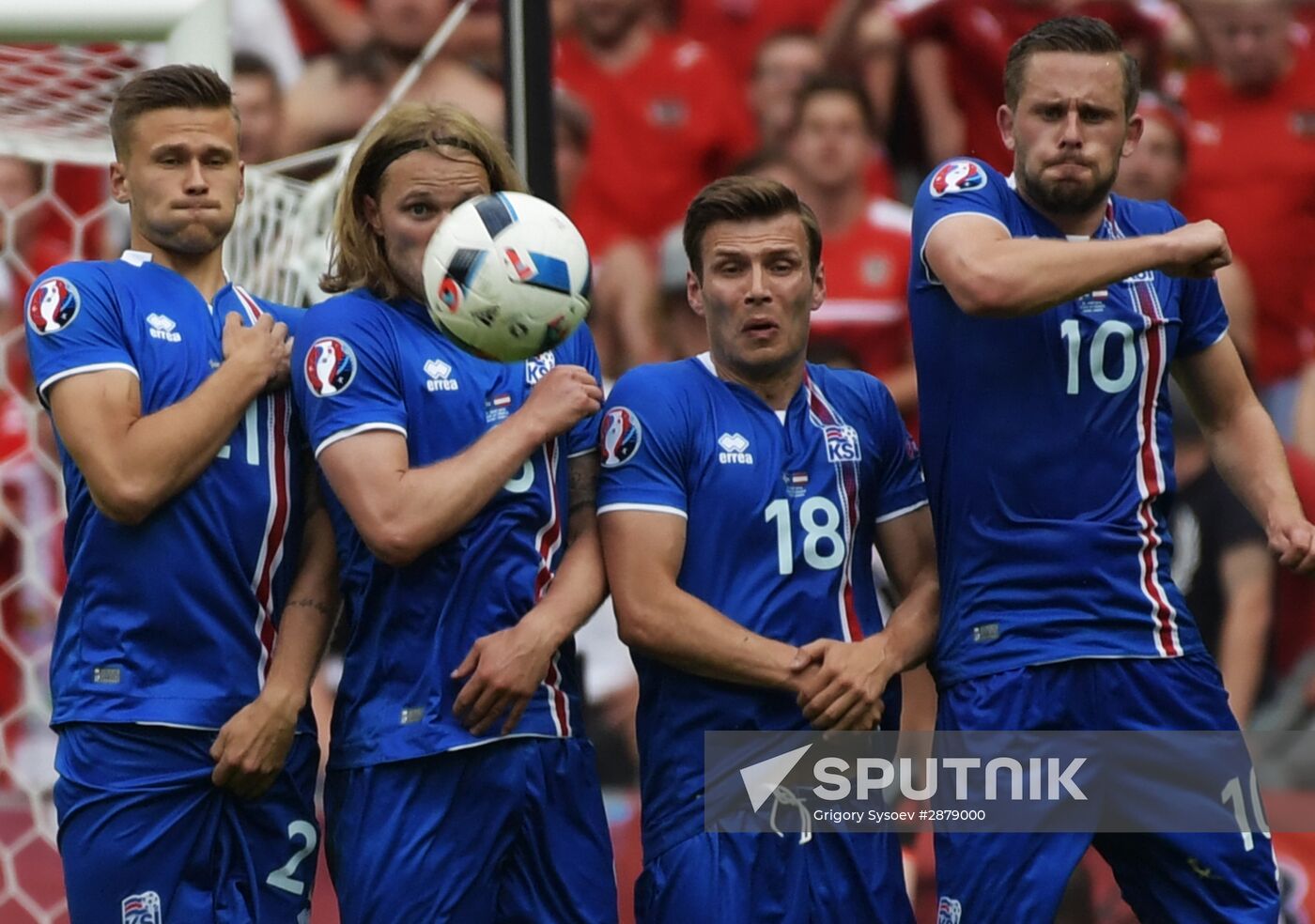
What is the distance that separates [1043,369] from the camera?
13.2 feet

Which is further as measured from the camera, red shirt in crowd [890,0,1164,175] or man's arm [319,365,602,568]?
red shirt in crowd [890,0,1164,175]

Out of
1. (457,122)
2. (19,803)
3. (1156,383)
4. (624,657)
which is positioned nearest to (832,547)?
(1156,383)

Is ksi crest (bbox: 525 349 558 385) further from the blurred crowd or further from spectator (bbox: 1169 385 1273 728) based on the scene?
spectator (bbox: 1169 385 1273 728)

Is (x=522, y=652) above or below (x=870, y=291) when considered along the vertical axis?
below

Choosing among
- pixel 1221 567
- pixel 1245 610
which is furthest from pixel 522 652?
pixel 1245 610

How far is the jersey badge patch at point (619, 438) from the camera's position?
4.07 m

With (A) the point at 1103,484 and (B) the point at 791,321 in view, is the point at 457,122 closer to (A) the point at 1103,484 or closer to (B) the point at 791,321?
(B) the point at 791,321

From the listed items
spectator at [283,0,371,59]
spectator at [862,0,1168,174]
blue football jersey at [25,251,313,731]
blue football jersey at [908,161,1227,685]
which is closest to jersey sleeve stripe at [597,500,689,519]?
blue football jersey at [908,161,1227,685]

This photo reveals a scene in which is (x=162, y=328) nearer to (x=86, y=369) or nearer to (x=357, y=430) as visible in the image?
(x=86, y=369)

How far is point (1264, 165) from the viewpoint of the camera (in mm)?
8062

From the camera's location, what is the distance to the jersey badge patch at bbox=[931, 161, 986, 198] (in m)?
4.05

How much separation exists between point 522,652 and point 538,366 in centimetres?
68

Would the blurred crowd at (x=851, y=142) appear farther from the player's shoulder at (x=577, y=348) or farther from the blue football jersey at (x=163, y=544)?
the player's shoulder at (x=577, y=348)

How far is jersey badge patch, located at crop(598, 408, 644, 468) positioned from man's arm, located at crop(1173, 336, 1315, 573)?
50.8 inches
